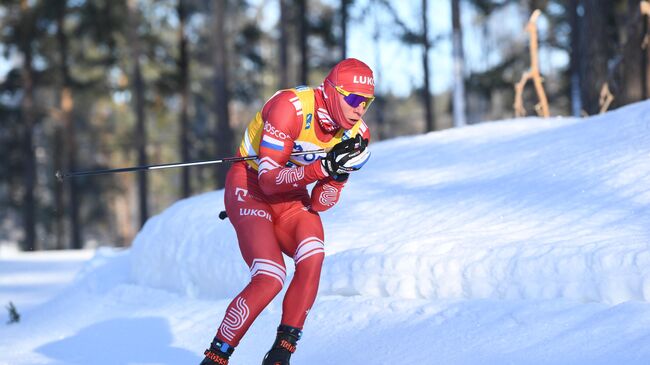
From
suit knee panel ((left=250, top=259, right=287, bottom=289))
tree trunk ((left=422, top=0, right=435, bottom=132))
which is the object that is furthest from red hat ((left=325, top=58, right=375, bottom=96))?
tree trunk ((left=422, top=0, right=435, bottom=132))

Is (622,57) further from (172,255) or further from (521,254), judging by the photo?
(521,254)

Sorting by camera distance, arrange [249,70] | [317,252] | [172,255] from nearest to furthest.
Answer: [317,252]
[172,255]
[249,70]

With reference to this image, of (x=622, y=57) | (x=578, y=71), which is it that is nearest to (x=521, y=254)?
(x=622, y=57)

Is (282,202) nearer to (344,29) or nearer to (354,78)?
(354,78)

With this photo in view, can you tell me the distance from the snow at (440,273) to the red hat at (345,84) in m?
1.61

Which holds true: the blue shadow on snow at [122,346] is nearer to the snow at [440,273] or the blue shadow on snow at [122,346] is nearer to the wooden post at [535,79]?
the snow at [440,273]

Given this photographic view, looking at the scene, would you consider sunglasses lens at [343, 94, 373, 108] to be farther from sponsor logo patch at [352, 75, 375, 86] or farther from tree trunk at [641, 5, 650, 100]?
tree trunk at [641, 5, 650, 100]

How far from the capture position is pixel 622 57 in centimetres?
1645

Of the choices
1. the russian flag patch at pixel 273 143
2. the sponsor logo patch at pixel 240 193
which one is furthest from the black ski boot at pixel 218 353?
the russian flag patch at pixel 273 143

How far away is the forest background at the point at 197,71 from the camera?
2388 cm

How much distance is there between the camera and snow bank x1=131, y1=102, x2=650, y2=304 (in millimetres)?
5852

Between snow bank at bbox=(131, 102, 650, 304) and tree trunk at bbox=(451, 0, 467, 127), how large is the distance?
659 cm

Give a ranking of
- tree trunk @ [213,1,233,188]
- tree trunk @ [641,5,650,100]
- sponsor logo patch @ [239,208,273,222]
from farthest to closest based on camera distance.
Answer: tree trunk @ [213,1,233,188]
tree trunk @ [641,5,650,100]
sponsor logo patch @ [239,208,273,222]

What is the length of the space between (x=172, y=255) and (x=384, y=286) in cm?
397
